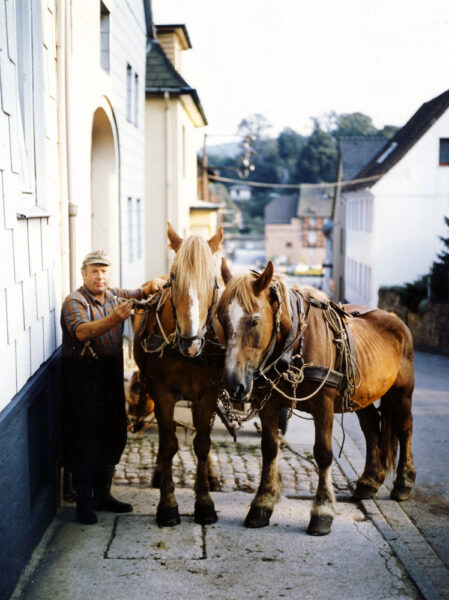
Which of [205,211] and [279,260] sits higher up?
[205,211]

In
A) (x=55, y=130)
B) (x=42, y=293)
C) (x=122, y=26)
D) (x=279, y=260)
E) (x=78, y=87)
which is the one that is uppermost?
(x=122, y=26)

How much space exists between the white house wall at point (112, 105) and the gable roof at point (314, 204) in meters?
69.2

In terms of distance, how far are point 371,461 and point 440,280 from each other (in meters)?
18.0

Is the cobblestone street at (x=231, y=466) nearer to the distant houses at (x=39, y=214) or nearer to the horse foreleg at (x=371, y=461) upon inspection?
the horse foreleg at (x=371, y=461)

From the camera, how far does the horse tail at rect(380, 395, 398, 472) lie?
6602 mm

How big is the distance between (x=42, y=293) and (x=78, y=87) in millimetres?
3865

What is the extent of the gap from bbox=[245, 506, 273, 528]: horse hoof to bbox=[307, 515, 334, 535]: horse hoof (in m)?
0.33

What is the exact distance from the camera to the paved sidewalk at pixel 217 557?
468 centimetres

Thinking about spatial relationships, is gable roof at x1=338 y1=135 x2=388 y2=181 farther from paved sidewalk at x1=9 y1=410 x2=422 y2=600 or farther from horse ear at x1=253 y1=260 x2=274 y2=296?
horse ear at x1=253 y1=260 x2=274 y2=296

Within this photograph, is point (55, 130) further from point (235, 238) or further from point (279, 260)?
point (235, 238)

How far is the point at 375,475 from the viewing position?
6.52 m

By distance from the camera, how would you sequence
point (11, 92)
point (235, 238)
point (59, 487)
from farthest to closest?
point (235, 238)
point (59, 487)
point (11, 92)

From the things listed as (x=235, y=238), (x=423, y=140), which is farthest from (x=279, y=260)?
(x=423, y=140)

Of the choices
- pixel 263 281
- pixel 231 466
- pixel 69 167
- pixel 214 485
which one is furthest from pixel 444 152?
pixel 263 281
